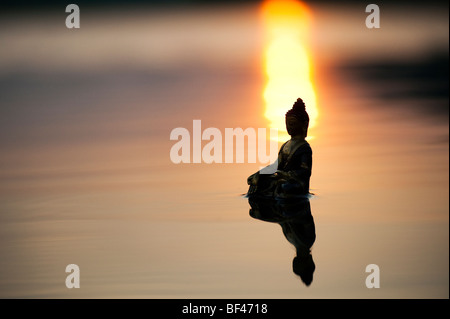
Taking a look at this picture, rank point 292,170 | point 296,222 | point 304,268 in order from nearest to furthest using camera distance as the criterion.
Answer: point 304,268 < point 296,222 < point 292,170

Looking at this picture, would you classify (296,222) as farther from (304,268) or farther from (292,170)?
(304,268)

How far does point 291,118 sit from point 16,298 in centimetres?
447

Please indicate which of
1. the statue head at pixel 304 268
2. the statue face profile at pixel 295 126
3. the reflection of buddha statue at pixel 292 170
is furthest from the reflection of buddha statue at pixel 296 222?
the statue face profile at pixel 295 126

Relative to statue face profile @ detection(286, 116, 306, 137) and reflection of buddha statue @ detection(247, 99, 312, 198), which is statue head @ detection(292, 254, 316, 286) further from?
statue face profile @ detection(286, 116, 306, 137)

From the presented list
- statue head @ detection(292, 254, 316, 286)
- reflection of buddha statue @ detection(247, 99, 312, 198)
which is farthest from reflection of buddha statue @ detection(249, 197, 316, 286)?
reflection of buddha statue @ detection(247, 99, 312, 198)

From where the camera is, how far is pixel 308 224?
10891 mm

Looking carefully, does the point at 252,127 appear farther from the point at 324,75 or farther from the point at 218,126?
the point at 324,75

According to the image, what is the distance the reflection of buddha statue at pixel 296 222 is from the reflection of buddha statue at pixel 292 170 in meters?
0.12

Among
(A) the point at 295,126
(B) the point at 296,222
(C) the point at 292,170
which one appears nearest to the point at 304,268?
(B) the point at 296,222

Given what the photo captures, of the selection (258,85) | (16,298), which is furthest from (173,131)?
(16,298)

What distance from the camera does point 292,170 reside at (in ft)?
39.7

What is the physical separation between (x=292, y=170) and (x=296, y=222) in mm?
1254

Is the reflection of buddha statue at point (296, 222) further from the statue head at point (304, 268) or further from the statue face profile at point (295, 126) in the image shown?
the statue face profile at point (295, 126)

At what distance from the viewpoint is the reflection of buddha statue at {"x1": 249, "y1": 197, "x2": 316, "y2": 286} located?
9.62 metres
